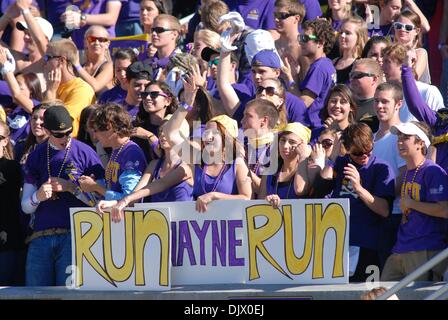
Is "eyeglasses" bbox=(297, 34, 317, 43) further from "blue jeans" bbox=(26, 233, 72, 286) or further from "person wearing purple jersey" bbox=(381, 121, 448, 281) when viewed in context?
"blue jeans" bbox=(26, 233, 72, 286)

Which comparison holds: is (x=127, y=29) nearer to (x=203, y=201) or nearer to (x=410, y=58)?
(x=410, y=58)

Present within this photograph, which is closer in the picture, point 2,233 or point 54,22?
point 2,233

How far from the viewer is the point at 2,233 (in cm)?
1007

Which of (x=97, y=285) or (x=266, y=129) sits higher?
(x=266, y=129)

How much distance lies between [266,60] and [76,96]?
6.26 feet

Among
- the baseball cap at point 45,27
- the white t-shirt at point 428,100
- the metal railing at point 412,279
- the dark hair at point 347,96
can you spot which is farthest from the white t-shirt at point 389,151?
the baseball cap at point 45,27

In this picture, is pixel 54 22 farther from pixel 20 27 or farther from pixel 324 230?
pixel 324 230

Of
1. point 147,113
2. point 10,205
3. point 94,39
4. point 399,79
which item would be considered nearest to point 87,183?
point 10,205

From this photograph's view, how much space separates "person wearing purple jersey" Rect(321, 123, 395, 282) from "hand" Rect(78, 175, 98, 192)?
1865 millimetres

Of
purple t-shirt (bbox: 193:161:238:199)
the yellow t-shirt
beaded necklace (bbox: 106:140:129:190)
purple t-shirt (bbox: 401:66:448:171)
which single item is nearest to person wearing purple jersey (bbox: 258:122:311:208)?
purple t-shirt (bbox: 193:161:238:199)

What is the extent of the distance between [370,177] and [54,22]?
6390 millimetres
